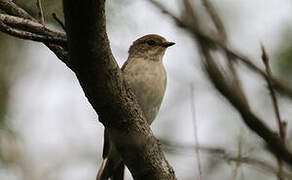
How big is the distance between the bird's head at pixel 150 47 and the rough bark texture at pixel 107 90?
2.74 metres

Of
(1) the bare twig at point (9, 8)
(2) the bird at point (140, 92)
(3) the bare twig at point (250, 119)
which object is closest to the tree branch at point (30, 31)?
(1) the bare twig at point (9, 8)

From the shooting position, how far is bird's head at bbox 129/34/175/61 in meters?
6.25

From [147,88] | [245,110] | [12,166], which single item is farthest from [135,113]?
[12,166]

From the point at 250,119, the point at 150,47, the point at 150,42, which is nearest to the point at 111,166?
the point at 150,47

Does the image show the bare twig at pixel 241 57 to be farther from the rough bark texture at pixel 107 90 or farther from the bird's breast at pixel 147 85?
the bird's breast at pixel 147 85

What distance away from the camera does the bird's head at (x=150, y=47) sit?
6.25 meters

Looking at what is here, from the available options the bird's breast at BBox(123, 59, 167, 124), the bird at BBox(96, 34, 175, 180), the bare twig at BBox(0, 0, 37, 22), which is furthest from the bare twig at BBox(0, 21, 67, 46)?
the bird's breast at BBox(123, 59, 167, 124)

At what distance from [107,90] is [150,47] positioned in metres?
3.52

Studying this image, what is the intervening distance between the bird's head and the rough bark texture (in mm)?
2738

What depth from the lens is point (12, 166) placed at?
5.29m

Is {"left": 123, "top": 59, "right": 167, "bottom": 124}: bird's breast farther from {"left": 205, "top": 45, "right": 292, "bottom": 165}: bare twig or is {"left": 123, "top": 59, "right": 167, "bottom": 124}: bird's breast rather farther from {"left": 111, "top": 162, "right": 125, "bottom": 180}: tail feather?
{"left": 205, "top": 45, "right": 292, "bottom": 165}: bare twig

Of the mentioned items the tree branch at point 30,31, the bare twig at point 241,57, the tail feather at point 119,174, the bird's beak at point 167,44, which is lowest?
the bare twig at point 241,57

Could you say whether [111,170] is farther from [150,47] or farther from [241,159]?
[241,159]

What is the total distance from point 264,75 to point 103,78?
1193 mm
